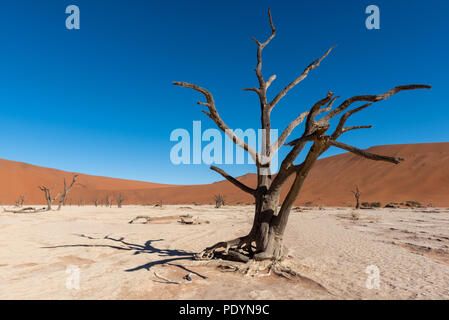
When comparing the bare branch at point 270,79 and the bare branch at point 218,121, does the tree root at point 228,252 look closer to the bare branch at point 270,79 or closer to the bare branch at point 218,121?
the bare branch at point 218,121

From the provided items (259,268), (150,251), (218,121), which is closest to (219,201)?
(150,251)

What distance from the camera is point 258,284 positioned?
4.17 metres

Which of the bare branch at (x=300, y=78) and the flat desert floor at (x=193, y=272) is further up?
the bare branch at (x=300, y=78)

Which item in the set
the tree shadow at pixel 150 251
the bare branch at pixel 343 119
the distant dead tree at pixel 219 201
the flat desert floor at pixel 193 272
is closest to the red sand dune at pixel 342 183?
the distant dead tree at pixel 219 201

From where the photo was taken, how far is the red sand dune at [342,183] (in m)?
43.1

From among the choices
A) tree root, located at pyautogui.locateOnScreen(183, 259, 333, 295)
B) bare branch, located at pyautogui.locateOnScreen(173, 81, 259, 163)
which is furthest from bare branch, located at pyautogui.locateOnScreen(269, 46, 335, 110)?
tree root, located at pyautogui.locateOnScreen(183, 259, 333, 295)

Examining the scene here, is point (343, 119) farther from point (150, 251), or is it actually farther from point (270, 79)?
point (150, 251)

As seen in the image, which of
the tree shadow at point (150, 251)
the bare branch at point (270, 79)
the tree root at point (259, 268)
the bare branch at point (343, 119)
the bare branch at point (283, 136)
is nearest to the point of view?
the bare branch at point (343, 119)

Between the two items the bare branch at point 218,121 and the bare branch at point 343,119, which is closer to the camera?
the bare branch at point 343,119

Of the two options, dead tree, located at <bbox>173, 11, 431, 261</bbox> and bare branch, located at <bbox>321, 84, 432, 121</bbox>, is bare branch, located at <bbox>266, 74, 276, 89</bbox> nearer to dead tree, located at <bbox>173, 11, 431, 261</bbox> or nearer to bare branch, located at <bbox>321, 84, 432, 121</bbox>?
dead tree, located at <bbox>173, 11, 431, 261</bbox>

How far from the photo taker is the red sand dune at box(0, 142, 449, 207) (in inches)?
1695

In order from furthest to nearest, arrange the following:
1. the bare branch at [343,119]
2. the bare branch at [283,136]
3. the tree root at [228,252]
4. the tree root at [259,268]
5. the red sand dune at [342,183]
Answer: the red sand dune at [342,183] → the bare branch at [283,136] → the tree root at [228,252] → the tree root at [259,268] → the bare branch at [343,119]
